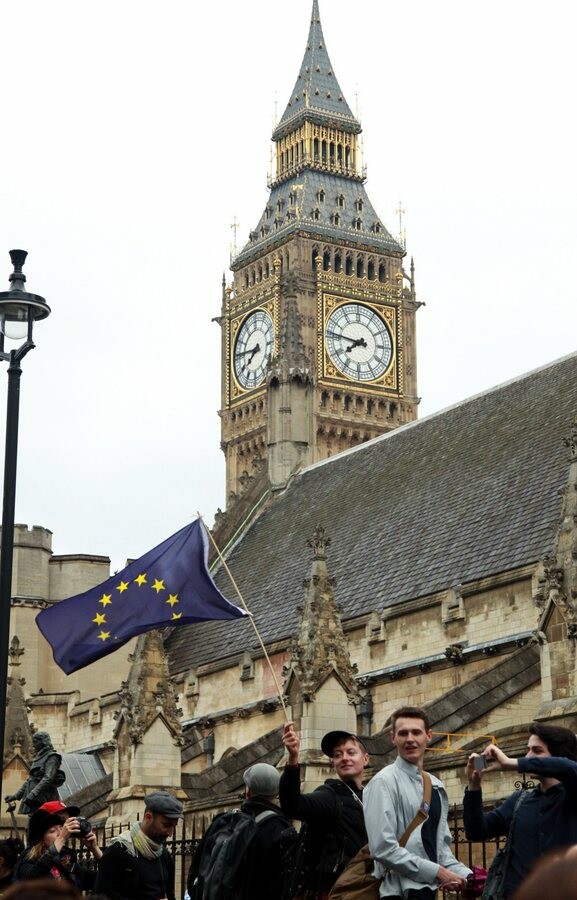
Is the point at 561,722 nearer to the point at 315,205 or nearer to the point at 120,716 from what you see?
the point at 120,716

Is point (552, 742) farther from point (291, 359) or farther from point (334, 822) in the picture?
point (291, 359)

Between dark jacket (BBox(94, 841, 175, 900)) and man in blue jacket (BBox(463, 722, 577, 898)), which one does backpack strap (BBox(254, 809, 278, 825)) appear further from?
man in blue jacket (BBox(463, 722, 577, 898))

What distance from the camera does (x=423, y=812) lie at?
9320 mm

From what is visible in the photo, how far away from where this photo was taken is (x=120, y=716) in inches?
1258

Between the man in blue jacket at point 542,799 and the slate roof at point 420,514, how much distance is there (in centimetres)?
1970

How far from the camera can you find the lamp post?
15289mm

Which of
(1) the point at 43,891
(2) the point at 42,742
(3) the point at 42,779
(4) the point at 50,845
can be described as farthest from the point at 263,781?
(2) the point at 42,742

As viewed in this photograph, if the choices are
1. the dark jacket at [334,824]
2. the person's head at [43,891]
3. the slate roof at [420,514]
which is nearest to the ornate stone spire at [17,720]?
the slate roof at [420,514]

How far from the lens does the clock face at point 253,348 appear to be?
91.4m

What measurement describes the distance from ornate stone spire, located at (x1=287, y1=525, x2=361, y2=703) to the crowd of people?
611 inches

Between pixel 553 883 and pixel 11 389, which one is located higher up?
pixel 11 389

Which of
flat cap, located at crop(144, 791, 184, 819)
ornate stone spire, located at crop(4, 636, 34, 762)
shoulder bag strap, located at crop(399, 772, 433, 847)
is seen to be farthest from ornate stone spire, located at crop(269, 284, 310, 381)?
shoulder bag strap, located at crop(399, 772, 433, 847)

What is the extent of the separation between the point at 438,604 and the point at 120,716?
6.46 meters

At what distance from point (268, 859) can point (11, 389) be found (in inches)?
278
